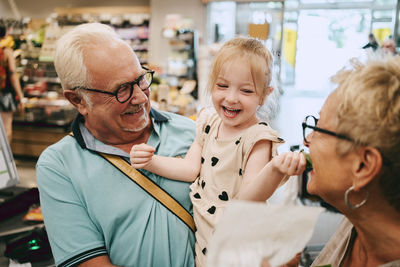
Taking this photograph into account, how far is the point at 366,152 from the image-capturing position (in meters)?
0.83

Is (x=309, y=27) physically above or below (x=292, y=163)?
above

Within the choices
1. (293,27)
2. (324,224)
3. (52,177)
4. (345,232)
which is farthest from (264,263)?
(293,27)

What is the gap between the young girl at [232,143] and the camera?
1.32m

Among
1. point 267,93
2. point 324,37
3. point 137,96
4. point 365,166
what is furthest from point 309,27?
point 365,166

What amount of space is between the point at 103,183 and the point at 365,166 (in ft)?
3.51

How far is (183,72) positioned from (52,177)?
20.2ft

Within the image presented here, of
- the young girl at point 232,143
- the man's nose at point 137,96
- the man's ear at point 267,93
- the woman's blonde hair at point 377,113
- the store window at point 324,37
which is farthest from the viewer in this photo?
the store window at point 324,37

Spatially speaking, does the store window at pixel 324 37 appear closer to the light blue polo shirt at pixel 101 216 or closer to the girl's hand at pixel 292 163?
the light blue polo shirt at pixel 101 216

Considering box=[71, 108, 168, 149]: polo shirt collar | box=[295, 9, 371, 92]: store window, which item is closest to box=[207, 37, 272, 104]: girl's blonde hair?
box=[71, 108, 168, 149]: polo shirt collar

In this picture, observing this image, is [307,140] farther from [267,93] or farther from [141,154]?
[141,154]

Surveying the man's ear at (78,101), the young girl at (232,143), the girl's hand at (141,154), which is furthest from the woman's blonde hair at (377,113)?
the man's ear at (78,101)

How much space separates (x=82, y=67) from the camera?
1.48 metres

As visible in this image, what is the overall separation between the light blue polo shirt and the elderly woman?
714 mm

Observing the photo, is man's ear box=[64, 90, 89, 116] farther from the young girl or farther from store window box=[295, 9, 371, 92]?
store window box=[295, 9, 371, 92]
